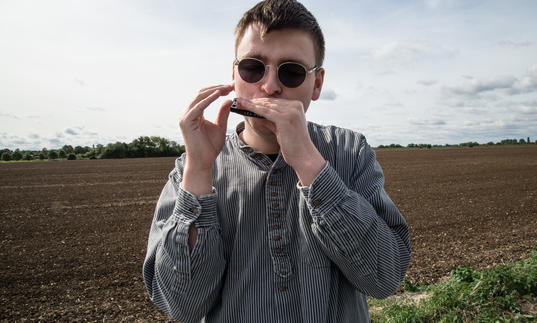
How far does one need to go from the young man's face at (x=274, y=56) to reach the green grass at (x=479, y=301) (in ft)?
13.0

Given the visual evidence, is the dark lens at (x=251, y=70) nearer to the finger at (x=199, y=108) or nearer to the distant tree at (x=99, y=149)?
the finger at (x=199, y=108)

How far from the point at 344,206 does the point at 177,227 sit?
74 cm

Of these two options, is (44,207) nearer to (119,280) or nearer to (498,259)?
(119,280)

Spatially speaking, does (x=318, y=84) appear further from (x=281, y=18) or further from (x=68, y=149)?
(x=68, y=149)

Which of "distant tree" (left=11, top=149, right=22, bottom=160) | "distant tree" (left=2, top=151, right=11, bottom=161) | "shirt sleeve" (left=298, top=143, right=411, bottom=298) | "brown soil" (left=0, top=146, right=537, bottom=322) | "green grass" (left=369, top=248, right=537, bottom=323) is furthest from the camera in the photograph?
"distant tree" (left=11, top=149, right=22, bottom=160)

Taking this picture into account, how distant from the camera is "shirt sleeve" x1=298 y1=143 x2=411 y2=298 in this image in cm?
140

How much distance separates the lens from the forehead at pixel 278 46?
1.67 m

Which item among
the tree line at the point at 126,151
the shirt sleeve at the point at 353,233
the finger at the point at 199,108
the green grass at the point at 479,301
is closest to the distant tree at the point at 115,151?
the tree line at the point at 126,151

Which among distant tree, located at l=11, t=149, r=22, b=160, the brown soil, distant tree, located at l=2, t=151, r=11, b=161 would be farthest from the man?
distant tree, located at l=2, t=151, r=11, b=161

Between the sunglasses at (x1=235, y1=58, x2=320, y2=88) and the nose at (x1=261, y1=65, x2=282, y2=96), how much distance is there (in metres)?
0.02

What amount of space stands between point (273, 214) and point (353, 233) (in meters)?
0.39

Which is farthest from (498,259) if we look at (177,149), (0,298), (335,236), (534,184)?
(177,149)

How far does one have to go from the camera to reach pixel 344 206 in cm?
140

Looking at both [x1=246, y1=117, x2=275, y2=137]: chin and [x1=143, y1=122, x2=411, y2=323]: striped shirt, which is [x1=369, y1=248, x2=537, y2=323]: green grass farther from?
[x1=246, y1=117, x2=275, y2=137]: chin
